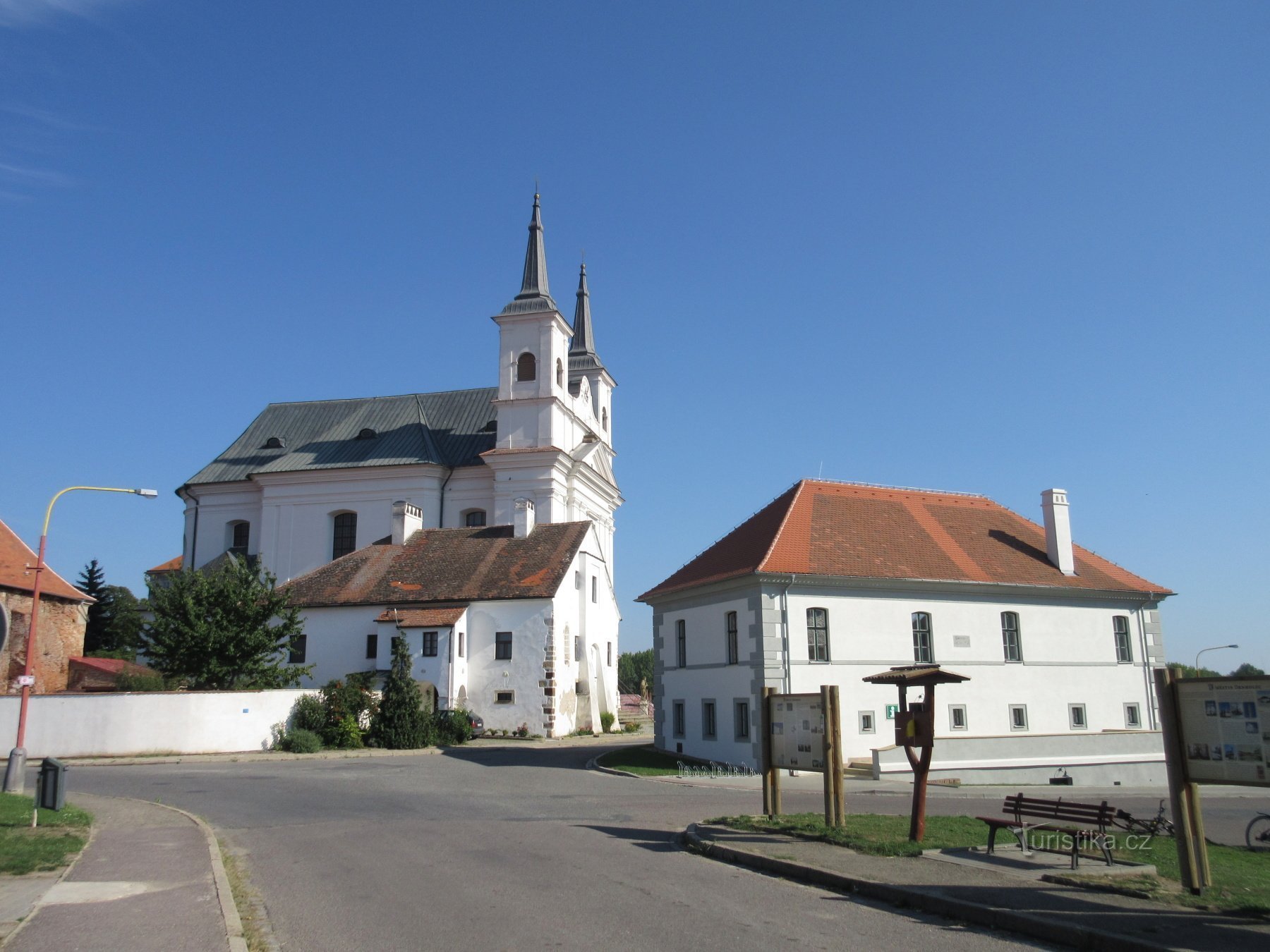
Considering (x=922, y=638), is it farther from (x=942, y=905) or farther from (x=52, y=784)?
(x=52, y=784)

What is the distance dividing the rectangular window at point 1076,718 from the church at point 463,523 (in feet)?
59.7

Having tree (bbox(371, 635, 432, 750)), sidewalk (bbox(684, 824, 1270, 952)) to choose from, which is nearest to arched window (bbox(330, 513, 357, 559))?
tree (bbox(371, 635, 432, 750))

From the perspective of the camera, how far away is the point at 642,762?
30047mm

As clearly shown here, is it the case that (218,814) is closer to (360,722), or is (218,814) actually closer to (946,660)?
(360,722)

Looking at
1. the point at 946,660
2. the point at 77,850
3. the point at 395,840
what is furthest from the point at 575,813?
the point at 946,660

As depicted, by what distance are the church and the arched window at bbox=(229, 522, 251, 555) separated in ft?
0.38

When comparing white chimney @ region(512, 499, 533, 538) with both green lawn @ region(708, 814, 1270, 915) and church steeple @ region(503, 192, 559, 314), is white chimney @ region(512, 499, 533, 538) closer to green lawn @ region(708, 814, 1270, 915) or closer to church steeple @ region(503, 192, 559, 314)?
church steeple @ region(503, 192, 559, 314)

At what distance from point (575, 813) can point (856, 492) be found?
781 inches

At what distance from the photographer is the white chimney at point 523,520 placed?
44375 millimetres

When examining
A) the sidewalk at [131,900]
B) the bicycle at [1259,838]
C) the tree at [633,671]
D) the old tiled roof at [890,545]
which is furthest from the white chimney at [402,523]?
the tree at [633,671]

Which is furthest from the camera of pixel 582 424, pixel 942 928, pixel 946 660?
pixel 582 424

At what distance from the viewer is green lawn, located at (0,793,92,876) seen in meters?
11.8

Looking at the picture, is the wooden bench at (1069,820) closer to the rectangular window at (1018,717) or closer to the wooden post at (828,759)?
the wooden post at (828,759)

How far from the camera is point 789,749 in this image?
51.6ft
